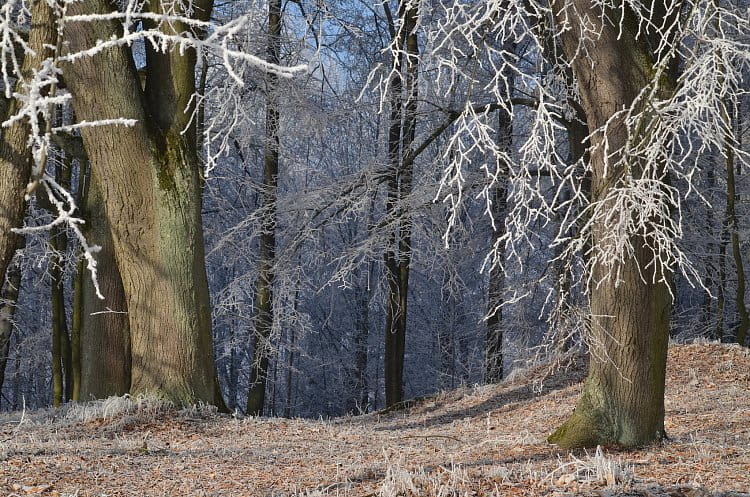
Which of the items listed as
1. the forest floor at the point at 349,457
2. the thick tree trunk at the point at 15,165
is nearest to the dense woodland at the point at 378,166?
the thick tree trunk at the point at 15,165

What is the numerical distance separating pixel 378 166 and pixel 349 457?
22.5ft

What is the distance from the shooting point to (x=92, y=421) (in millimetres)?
6398

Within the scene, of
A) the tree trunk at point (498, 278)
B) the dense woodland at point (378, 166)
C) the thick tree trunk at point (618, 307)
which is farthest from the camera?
the tree trunk at point (498, 278)

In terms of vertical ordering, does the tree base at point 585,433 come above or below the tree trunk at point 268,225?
below

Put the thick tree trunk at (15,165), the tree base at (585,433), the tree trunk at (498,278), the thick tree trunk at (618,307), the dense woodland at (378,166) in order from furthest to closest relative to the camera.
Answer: the tree trunk at (498,278), the tree base at (585,433), the thick tree trunk at (618,307), the dense woodland at (378,166), the thick tree trunk at (15,165)

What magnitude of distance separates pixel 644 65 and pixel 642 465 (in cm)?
268

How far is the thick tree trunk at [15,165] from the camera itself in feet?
13.1

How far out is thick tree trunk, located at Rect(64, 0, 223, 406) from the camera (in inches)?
255

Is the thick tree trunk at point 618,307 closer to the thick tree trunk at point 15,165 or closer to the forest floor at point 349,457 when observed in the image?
the forest floor at point 349,457

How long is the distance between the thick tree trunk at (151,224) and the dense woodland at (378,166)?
2 centimetres

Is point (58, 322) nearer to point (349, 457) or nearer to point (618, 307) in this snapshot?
point (349, 457)

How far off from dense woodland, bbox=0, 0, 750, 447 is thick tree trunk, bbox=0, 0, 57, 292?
12 millimetres

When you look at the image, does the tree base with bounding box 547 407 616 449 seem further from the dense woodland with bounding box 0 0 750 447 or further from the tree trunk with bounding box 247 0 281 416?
the tree trunk with bounding box 247 0 281 416

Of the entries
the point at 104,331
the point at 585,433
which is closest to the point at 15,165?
the point at 585,433
